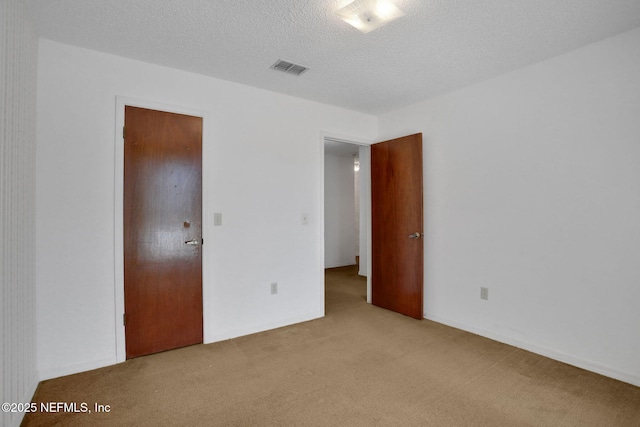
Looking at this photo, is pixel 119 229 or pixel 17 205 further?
pixel 119 229

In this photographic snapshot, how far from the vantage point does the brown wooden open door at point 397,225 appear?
346 cm

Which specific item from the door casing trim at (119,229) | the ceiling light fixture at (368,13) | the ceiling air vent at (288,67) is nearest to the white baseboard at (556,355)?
the ceiling light fixture at (368,13)

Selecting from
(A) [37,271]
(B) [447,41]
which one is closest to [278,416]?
(A) [37,271]

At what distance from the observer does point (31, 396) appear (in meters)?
1.98

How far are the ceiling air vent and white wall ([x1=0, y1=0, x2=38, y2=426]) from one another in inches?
64.8

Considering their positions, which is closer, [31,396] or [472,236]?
[31,396]

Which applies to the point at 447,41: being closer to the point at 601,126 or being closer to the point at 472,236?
the point at 601,126

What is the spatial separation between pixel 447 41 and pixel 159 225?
2.75 m

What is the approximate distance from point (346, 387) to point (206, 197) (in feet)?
6.51

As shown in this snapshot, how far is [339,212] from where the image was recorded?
22.6 ft

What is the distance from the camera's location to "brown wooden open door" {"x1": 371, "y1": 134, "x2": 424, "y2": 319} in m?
3.46

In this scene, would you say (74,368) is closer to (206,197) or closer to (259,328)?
(259,328)

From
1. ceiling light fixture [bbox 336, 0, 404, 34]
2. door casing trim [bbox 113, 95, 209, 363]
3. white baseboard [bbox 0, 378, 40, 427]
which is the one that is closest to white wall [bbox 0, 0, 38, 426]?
white baseboard [bbox 0, 378, 40, 427]

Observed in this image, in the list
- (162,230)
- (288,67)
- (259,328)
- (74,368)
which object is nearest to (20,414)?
(74,368)
